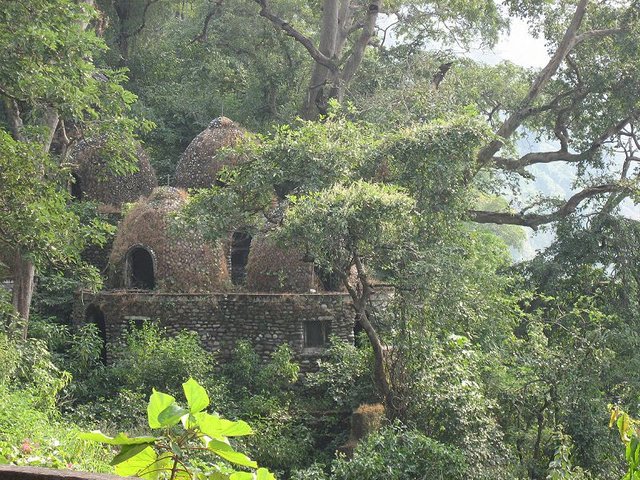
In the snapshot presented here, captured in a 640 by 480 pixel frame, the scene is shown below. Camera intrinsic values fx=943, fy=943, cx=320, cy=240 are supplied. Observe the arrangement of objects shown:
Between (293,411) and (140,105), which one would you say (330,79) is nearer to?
(140,105)

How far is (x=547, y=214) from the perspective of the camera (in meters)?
20.4

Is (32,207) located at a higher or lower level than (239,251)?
higher

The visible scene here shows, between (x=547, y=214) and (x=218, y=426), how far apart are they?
18436 mm

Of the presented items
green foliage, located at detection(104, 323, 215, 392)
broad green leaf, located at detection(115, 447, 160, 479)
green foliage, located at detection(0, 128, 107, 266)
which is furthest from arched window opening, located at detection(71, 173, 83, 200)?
broad green leaf, located at detection(115, 447, 160, 479)

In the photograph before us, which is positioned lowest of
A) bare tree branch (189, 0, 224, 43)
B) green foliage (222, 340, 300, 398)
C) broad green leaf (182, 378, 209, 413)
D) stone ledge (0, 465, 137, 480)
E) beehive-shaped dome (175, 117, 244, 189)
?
green foliage (222, 340, 300, 398)

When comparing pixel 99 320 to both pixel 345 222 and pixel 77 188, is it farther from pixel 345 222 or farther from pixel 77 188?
pixel 345 222

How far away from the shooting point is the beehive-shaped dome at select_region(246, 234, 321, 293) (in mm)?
17078

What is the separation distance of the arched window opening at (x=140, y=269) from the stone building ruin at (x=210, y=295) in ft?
0.09

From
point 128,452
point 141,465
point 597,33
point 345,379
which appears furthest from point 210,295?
point 128,452

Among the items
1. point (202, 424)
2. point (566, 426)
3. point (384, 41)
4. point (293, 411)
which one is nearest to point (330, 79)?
point (384, 41)

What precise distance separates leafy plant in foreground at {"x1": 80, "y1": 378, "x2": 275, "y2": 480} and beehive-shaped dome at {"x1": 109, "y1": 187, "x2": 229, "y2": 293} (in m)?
14.1

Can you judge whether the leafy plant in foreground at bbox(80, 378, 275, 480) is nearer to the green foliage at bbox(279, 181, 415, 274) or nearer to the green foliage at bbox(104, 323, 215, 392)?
the green foliage at bbox(279, 181, 415, 274)

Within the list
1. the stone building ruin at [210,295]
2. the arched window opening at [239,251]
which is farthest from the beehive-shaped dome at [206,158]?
the stone building ruin at [210,295]

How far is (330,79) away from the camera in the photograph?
22375 millimetres
